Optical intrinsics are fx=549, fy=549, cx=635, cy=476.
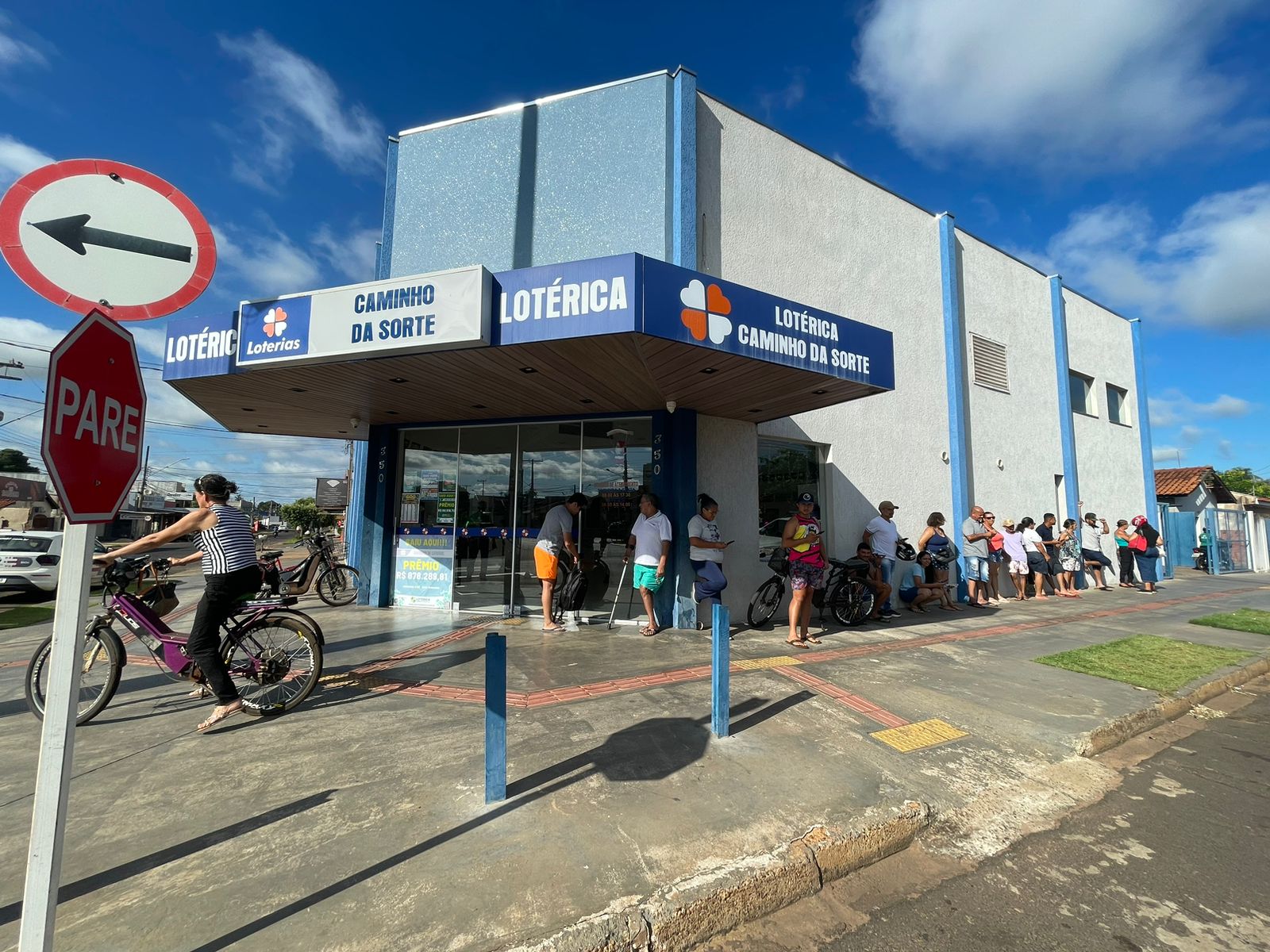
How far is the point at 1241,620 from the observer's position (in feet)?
28.7

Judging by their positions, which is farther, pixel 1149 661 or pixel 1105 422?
pixel 1105 422

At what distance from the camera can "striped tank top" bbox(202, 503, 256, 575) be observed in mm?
4168

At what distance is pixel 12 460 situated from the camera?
62.2m

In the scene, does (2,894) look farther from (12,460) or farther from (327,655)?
(12,460)

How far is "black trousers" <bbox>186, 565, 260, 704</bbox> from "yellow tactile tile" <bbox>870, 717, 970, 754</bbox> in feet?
15.8

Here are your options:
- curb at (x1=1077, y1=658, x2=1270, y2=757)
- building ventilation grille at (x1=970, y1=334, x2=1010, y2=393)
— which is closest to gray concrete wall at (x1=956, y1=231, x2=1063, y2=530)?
building ventilation grille at (x1=970, y1=334, x2=1010, y2=393)

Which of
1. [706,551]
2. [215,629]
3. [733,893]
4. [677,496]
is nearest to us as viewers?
[733,893]

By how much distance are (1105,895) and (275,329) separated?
759 centimetres

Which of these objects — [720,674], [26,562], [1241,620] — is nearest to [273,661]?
[720,674]

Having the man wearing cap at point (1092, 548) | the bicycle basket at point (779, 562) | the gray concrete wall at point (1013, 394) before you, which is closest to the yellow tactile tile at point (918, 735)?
the bicycle basket at point (779, 562)

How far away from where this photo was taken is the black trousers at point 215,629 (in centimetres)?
405

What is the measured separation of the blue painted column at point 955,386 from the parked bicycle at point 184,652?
1120cm

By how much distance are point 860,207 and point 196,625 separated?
37.8 ft

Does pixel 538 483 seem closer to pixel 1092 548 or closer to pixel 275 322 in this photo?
pixel 275 322
